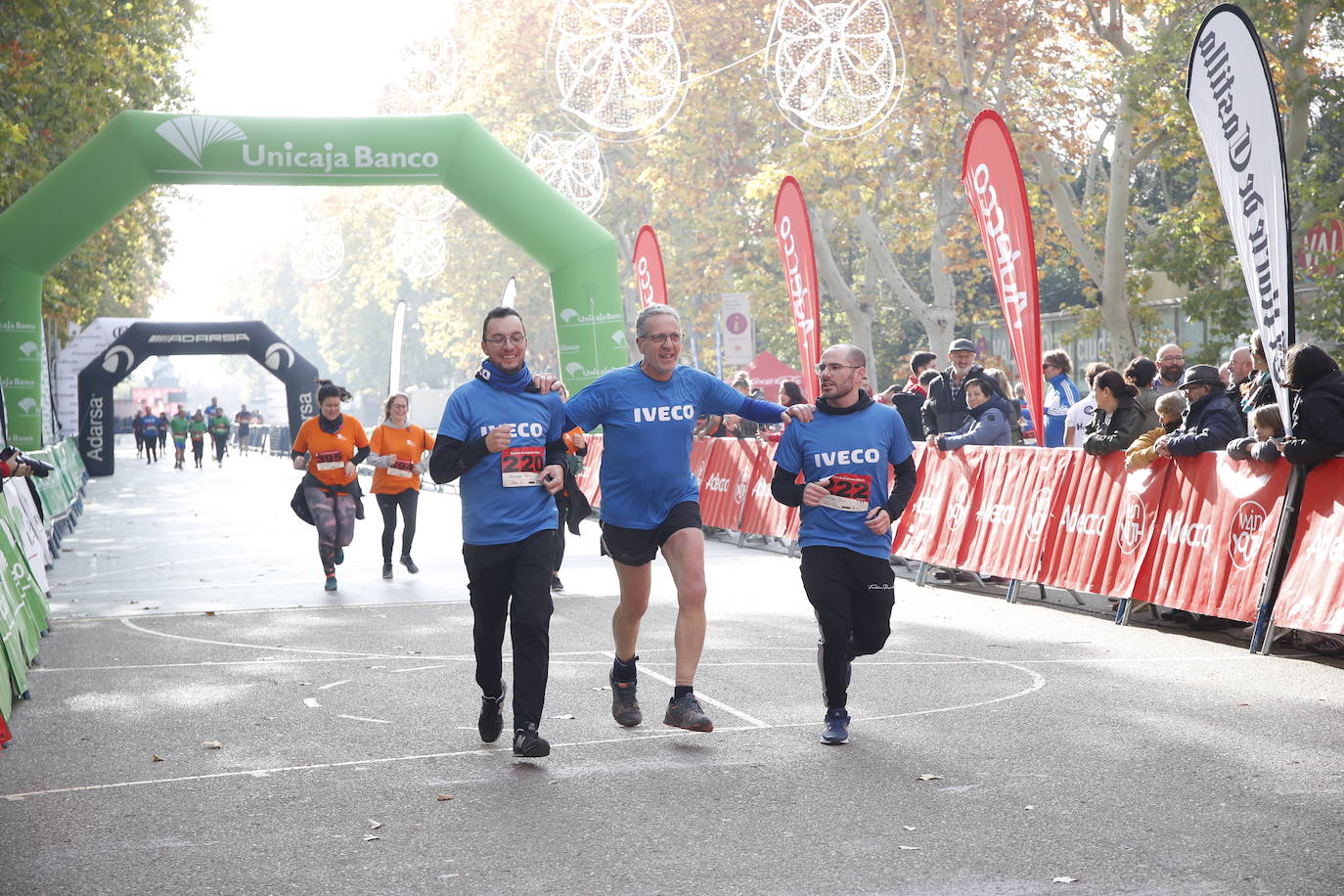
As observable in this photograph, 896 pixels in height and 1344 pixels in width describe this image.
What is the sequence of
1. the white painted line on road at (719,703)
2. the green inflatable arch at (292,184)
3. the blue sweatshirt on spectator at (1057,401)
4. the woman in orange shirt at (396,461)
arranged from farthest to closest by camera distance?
the green inflatable arch at (292,184)
the blue sweatshirt on spectator at (1057,401)
the woman in orange shirt at (396,461)
the white painted line on road at (719,703)

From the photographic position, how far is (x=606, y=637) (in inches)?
429

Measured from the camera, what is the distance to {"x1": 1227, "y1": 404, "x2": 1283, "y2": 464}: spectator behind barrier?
32.3 feet

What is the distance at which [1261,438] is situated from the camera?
10141 millimetres

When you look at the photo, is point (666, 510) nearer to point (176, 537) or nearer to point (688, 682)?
point (688, 682)

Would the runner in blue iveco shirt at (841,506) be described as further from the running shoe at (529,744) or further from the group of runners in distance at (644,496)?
the running shoe at (529,744)

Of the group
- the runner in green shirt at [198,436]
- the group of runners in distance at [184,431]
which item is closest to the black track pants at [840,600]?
the group of runners in distance at [184,431]

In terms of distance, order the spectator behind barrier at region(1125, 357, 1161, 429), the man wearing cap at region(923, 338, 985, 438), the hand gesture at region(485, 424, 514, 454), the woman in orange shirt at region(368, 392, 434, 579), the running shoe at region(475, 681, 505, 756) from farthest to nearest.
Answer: the woman in orange shirt at region(368, 392, 434, 579) → the man wearing cap at region(923, 338, 985, 438) → the spectator behind barrier at region(1125, 357, 1161, 429) → the running shoe at region(475, 681, 505, 756) → the hand gesture at region(485, 424, 514, 454)

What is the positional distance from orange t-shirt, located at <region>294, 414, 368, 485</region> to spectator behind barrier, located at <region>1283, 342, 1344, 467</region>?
813 cm

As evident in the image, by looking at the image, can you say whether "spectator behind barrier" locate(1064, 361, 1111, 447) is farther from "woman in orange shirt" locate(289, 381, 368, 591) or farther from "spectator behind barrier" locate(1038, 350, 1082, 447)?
"woman in orange shirt" locate(289, 381, 368, 591)

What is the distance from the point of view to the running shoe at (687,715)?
7.21 metres

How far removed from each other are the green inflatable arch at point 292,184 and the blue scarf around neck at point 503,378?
14.5 m

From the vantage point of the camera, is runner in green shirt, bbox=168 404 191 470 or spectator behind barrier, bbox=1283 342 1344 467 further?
runner in green shirt, bbox=168 404 191 470

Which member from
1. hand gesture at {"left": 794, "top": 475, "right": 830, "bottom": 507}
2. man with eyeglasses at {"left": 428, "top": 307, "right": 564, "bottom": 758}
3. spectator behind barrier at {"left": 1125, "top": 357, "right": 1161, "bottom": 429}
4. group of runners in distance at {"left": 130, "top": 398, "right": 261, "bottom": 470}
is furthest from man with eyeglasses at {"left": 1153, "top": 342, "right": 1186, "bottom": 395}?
group of runners in distance at {"left": 130, "top": 398, "right": 261, "bottom": 470}

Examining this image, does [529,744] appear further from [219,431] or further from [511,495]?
[219,431]
